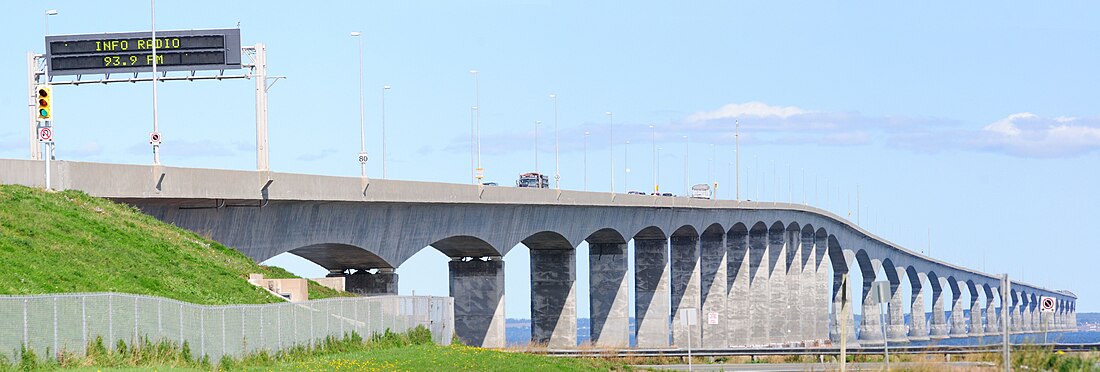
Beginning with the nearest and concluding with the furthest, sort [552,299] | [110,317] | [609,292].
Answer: [110,317], [552,299], [609,292]

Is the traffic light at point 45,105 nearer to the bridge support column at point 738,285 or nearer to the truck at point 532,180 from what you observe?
the truck at point 532,180

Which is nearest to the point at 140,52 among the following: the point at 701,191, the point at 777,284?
the point at 701,191

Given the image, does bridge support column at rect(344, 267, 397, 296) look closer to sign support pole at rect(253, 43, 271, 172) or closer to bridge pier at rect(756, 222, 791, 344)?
sign support pole at rect(253, 43, 271, 172)

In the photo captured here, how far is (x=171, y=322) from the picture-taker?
29.3 meters

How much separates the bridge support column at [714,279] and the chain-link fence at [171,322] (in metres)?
75.9

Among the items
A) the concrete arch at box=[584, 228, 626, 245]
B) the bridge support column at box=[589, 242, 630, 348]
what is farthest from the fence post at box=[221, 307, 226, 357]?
the bridge support column at box=[589, 242, 630, 348]

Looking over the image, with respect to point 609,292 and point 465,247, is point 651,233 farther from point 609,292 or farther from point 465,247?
point 465,247

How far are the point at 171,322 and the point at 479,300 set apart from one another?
47.2m

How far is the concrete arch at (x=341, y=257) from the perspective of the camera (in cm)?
5597

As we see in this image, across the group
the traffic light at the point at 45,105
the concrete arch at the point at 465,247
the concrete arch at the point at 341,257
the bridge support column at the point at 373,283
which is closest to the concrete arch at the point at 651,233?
the concrete arch at the point at 465,247

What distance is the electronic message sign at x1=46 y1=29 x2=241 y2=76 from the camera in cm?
4997

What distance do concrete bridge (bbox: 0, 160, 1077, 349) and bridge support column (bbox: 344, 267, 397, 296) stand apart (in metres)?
0.05

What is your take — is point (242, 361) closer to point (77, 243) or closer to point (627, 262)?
point (77, 243)

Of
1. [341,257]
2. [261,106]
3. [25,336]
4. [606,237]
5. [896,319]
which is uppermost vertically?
[261,106]
